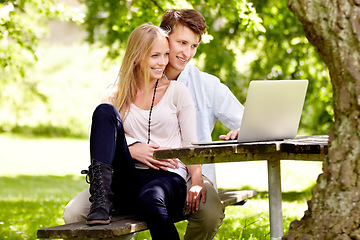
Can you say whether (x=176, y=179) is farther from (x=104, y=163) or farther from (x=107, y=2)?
(x=107, y=2)

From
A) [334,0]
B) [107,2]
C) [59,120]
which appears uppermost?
[107,2]

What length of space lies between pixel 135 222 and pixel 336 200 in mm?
1020

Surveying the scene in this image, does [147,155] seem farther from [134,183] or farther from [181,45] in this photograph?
[181,45]

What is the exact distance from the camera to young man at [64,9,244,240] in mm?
3438

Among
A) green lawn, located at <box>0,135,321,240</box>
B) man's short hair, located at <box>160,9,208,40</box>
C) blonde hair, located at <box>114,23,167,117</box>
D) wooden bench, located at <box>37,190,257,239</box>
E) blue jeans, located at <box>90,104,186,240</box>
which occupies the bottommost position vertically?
green lawn, located at <box>0,135,321,240</box>

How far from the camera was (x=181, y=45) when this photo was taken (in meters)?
3.88

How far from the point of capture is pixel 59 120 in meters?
19.4

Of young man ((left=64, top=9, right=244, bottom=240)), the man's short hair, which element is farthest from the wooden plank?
the man's short hair

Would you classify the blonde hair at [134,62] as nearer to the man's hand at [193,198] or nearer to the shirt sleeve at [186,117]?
the shirt sleeve at [186,117]

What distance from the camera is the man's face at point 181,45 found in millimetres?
3877

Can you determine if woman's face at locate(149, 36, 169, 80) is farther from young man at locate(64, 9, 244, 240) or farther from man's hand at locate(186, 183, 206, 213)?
man's hand at locate(186, 183, 206, 213)

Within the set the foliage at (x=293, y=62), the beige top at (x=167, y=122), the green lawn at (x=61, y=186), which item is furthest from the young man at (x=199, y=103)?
the foliage at (x=293, y=62)

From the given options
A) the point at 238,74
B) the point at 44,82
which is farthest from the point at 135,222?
the point at 44,82

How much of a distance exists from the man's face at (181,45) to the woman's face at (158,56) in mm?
178
